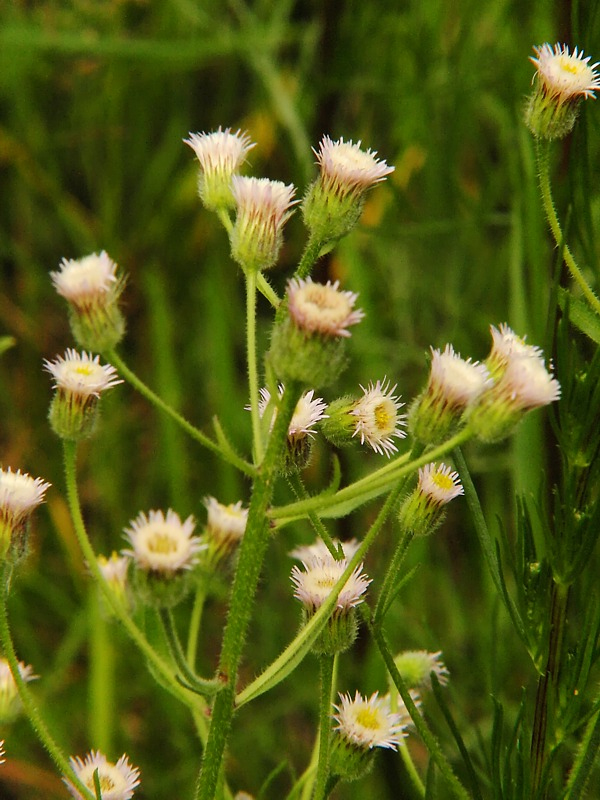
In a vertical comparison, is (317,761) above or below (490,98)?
below

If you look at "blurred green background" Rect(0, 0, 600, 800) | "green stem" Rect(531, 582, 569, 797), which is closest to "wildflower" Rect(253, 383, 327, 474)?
"green stem" Rect(531, 582, 569, 797)

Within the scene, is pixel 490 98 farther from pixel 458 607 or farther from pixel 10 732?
pixel 10 732

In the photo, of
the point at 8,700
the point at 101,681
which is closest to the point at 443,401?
the point at 8,700

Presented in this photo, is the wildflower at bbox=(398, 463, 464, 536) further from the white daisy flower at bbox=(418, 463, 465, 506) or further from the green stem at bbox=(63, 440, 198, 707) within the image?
the green stem at bbox=(63, 440, 198, 707)

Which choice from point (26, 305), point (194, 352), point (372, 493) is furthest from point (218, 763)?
point (26, 305)

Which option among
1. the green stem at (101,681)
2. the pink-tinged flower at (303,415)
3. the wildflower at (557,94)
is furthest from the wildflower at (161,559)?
the green stem at (101,681)

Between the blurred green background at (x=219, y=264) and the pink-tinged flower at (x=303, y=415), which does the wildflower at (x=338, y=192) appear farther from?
the blurred green background at (x=219, y=264)

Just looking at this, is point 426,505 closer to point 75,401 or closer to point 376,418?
point 376,418
